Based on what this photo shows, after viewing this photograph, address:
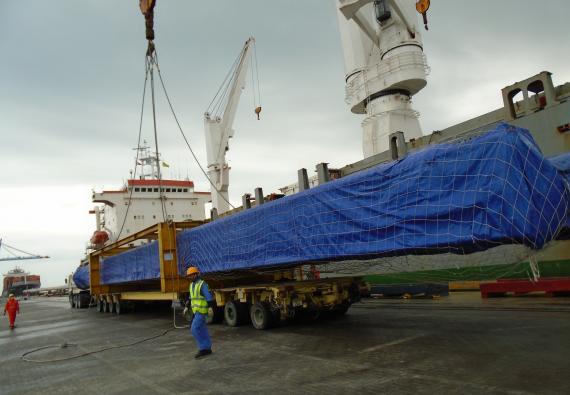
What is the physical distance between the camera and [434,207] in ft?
19.1

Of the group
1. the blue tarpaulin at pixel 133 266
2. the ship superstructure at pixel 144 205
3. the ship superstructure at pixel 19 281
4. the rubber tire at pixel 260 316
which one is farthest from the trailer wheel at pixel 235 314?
the ship superstructure at pixel 19 281

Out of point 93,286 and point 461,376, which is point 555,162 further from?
point 93,286

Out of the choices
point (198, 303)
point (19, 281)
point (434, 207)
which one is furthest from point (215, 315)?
point (19, 281)

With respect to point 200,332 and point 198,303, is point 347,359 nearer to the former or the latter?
point 200,332

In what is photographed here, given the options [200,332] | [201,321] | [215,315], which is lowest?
[215,315]

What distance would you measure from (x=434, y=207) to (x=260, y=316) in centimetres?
608

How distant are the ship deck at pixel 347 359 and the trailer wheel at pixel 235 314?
29cm

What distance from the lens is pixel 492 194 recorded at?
518 centimetres

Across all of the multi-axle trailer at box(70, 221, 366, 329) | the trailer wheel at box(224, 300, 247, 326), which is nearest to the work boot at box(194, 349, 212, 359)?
the multi-axle trailer at box(70, 221, 366, 329)

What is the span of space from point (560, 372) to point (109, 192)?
30.7m

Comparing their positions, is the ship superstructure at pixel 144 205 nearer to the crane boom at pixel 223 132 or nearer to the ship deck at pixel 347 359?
the crane boom at pixel 223 132

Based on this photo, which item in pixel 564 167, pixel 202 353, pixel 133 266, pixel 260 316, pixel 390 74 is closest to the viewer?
pixel 564 167

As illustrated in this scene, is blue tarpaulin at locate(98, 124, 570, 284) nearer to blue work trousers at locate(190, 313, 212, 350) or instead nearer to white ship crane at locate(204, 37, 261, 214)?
blue work trousers at locate(190, 313, 212, 350)

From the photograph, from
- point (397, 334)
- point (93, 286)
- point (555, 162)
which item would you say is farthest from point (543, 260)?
point (93, 286)
